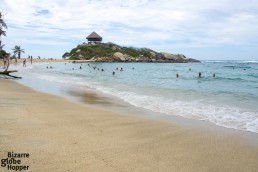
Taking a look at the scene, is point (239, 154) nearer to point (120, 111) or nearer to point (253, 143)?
point (253, 143)

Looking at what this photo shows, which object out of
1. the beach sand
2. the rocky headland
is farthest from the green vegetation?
the beach sand

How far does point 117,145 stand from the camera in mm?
6371

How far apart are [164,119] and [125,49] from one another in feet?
400

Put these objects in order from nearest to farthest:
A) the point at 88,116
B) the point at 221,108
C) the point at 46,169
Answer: the point at 46,169
the point at 88,116
the point at 221,108

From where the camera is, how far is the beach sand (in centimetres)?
525

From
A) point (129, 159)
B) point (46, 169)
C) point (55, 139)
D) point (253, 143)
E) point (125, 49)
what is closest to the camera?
point (46, 169)

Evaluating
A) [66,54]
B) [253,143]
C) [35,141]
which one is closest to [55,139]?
[35,141]

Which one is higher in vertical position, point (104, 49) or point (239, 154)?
point (104, 49)

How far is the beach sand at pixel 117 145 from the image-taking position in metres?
5.25

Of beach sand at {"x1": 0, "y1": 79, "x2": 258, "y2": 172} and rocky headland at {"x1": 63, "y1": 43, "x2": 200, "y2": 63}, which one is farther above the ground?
rocky headland at {"x1": 63, "y1": 43, "x2": 200, "y2": 63}

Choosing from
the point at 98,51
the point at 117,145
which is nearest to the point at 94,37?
the point at 98,51

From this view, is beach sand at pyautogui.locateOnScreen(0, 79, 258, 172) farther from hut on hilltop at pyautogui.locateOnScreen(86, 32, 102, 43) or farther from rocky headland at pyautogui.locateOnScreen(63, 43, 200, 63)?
hut on hilltop at pyautogui.locateOnScreen(86, 32, 102, 43)

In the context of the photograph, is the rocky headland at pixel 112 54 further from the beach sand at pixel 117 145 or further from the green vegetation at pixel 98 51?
the beach sand at pixel 117 145

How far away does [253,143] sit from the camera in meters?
7.06
